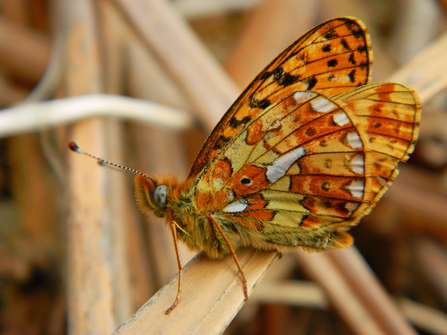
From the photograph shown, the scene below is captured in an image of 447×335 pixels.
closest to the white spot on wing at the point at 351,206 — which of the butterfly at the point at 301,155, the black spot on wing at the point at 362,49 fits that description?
the butterfly at the point at 301,155

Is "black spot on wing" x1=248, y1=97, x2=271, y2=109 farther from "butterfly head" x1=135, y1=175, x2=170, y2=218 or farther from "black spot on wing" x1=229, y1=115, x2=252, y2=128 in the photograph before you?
"butterfly head" x1=135, y1=175, x2=170, y2=218

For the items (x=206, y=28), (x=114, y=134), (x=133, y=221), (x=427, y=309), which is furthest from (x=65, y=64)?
(x=427, y=309)

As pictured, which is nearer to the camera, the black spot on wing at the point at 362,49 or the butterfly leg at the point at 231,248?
the butterfly leg at the point at 231,248

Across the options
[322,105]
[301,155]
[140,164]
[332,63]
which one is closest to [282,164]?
[301,155]

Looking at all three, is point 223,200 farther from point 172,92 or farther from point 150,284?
point 172,92

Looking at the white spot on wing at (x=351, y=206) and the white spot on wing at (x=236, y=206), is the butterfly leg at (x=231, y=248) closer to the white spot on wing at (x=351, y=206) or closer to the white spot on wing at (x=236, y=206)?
the white spot on wing at (x=236, y=206)

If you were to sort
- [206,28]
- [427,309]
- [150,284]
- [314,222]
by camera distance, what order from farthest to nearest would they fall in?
1. [206,28]
2. [427,309]
3. [150,284]
4. [314,222]

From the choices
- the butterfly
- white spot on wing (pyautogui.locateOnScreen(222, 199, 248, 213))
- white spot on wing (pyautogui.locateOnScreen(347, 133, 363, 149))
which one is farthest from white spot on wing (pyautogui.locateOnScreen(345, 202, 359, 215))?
white spot on wing (pyautogui.locateOnScreen(222, 199, 248, 213))
